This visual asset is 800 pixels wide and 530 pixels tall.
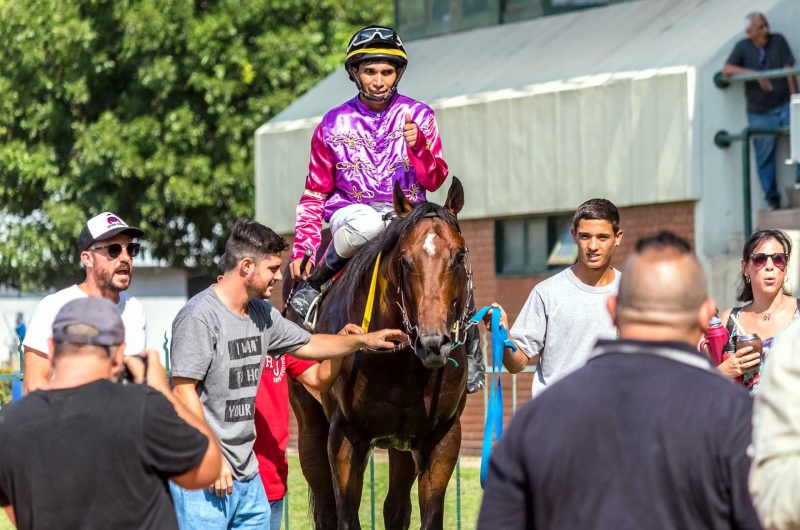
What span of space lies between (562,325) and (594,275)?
30 centimetres

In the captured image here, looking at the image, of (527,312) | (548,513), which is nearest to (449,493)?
(527,312)

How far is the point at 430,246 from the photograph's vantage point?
691 centimetres

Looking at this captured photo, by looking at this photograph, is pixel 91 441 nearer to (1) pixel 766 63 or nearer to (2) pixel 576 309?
(2) pixel 576 309

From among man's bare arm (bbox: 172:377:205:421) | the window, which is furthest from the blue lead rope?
the window

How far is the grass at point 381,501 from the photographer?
461 inches

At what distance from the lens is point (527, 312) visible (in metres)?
6.81

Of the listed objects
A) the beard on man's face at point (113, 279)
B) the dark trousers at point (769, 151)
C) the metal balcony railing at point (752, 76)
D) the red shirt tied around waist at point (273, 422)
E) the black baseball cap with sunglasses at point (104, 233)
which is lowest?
the red shirt tied around waist at point (273, 422)

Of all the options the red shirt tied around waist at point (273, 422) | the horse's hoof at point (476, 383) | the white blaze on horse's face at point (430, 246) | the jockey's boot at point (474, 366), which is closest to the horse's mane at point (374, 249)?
the white blaze on horse's face at point (430, 246)

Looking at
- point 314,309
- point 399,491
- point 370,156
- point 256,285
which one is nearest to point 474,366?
point 399,491

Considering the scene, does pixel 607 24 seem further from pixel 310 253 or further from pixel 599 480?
pixel 599 480

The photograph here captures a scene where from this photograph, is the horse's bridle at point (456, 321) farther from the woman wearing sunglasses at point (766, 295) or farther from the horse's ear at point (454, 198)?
the woman wearing sunglasses at point (766, 295)

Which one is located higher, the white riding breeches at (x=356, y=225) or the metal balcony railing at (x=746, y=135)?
the metal balcony railing at (x=746, y=135)

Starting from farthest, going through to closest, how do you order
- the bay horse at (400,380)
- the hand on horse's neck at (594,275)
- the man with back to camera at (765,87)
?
1. the man with back to camera at (765,87)
2. the bay horse at (400,380)
3. the hand on horse's neck at (594,275)

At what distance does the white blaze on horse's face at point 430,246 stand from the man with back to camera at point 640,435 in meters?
3.39
